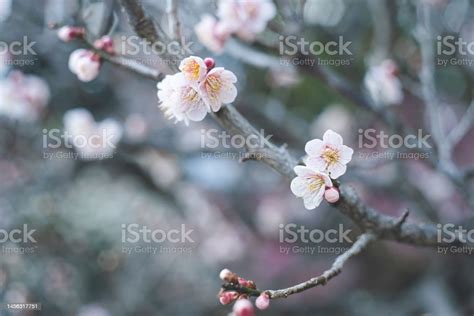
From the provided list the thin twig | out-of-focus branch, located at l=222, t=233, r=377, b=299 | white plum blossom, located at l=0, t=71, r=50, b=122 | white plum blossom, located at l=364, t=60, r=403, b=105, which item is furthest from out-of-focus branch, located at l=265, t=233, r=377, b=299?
white plum blossom, located at l=0, t=71, r=50, b=122

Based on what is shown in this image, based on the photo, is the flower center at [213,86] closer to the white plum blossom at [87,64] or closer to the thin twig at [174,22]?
the thin twig at [174,22]

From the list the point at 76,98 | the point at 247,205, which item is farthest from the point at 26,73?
the point at 247,205

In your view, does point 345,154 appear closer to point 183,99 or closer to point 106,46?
point 183,99

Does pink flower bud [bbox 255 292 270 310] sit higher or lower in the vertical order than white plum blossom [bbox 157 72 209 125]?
lower

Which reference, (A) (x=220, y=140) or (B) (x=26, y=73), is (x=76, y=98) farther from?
(A) (x=220, y=140)

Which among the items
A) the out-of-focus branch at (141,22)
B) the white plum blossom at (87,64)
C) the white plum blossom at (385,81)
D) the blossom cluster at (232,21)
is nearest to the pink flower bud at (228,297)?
the out-of-focus branch at (141,22)

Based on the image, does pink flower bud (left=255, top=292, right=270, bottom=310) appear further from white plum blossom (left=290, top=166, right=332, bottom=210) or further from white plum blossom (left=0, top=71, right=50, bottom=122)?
white plum blossom (left=0, top=71, right=50, bottom=122)
